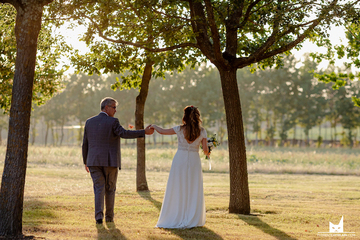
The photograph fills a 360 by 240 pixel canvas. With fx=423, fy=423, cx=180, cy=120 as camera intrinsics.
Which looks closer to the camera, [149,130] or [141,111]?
[149,130]

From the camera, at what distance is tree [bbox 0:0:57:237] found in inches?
246

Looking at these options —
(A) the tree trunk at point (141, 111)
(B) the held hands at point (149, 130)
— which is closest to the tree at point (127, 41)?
(A) the tree trunk at point (141, 111)

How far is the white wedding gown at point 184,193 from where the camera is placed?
7.74 metres

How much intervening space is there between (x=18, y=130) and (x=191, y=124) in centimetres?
301

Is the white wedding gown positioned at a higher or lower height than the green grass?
higher

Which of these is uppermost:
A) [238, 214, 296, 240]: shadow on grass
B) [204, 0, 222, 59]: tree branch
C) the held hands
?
[204, 0, 222, 59]: tree branch

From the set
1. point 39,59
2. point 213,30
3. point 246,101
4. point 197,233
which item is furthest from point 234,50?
point 246,101

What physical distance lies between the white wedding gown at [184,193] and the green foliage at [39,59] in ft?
20.3

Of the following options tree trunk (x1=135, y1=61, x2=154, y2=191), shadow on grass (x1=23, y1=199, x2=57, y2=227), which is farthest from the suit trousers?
tree trunk (x1=135, y1=61, x2=154, y2=191)

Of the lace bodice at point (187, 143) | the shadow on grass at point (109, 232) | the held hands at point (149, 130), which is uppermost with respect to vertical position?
the held hands at point (149, 130)

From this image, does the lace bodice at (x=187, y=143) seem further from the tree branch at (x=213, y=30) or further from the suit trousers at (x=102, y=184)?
the tree branch at (x=213, y=30)

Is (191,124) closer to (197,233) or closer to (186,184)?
(186,184)

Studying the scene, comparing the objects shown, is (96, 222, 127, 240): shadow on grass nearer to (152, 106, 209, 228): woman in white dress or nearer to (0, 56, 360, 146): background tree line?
(152, 106, 209, 228): woman in white dress

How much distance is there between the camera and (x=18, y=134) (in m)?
6.25
